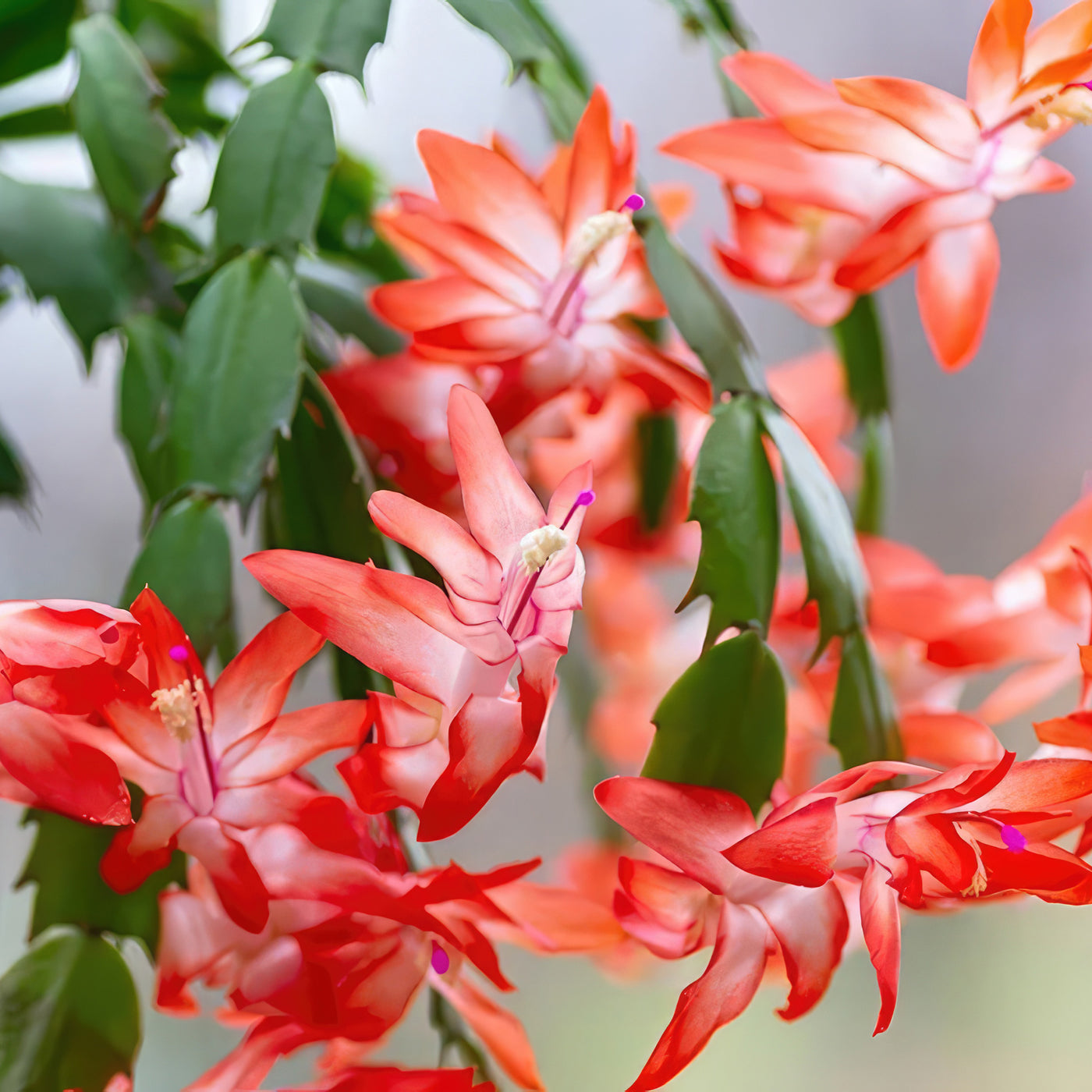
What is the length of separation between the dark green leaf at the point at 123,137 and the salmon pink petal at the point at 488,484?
10.0 inches

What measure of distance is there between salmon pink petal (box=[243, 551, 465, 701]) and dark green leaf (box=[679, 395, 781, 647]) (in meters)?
0.09

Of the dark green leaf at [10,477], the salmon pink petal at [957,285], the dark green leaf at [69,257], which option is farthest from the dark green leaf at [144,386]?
the salmon pink petal at [957,285]

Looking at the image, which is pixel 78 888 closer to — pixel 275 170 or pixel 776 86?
pixel 275 170

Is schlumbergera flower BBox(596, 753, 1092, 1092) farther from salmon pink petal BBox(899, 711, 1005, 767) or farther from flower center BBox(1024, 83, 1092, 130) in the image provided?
flower center BBox(1024, 83, 1092, 130)

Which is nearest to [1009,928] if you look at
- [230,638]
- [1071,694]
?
[1071,694]

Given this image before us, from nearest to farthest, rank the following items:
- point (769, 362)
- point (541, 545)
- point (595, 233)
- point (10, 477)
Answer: point (541, 545), point (595, 233), point (10, 477), point (769, 362)

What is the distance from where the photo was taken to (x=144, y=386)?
517mm

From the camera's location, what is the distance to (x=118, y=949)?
38cm

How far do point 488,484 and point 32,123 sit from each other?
56cm

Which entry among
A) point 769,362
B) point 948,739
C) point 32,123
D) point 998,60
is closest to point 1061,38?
point 998,60

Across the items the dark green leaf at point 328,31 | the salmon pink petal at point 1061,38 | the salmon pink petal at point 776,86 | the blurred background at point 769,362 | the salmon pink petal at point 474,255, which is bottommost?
the blurred background at point 769,362

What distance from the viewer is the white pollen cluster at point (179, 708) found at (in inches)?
13.2

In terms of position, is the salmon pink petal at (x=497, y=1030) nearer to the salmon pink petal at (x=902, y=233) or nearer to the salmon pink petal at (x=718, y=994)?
the salmon pink petal at (x=718, y=994)

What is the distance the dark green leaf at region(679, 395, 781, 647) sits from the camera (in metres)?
0.38
